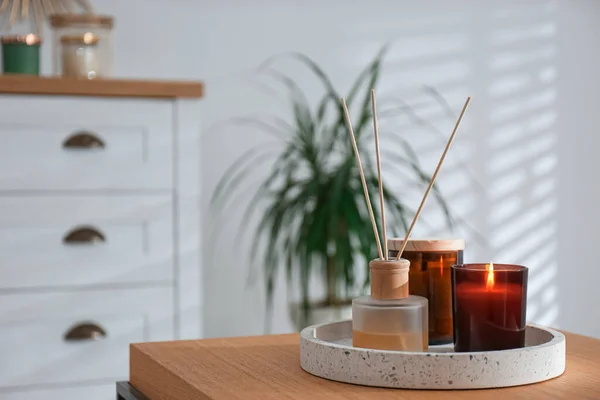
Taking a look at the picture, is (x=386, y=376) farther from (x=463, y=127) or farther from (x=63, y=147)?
(x=463, y=127)

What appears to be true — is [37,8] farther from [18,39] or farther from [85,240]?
[85,240]

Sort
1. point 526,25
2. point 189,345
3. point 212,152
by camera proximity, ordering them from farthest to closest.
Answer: point 526,25
point 212,152
point 189,345

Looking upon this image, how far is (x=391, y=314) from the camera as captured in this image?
968 millimetres

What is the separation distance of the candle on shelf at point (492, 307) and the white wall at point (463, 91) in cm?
201

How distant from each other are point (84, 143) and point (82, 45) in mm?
292

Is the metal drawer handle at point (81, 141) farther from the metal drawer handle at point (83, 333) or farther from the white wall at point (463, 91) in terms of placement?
the white wall at point (463, 91)

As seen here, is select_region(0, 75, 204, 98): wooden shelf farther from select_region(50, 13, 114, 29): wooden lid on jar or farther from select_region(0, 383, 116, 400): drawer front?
select_region(0, 383, 116, 400): drawer front

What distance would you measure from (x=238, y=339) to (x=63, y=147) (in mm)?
Result: 1175

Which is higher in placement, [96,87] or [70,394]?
[96,87]

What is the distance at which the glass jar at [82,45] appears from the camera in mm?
2346

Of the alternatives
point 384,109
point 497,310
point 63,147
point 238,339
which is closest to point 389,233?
point 384,109

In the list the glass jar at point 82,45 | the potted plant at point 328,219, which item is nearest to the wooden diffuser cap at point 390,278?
the potted plant at point 328,219

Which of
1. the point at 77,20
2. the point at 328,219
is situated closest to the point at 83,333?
the point at 328,219

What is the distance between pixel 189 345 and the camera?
3.91 ft
